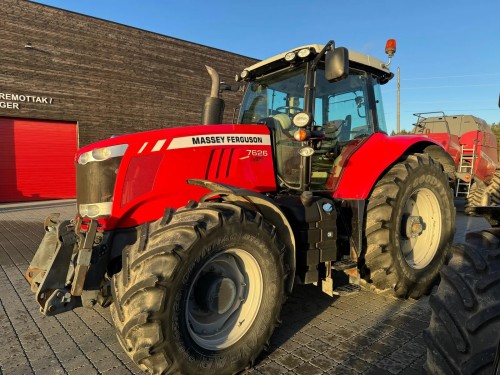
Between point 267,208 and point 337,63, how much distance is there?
130 cm

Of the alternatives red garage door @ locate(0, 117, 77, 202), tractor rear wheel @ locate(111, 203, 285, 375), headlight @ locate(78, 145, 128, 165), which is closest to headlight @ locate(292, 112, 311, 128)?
tractor rear wheel @ locate(111, 203, 285, 375)

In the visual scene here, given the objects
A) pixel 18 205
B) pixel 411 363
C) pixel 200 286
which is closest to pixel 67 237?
pixel 200 286

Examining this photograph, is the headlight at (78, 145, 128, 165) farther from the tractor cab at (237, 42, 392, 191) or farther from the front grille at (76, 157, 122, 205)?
the tractor cab at (237, 42, 392, 191)

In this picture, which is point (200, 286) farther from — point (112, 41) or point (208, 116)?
point (112, 41)

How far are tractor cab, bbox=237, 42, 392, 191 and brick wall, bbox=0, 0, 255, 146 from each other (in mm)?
11858

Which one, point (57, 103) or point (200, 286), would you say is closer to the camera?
point (200, 286)

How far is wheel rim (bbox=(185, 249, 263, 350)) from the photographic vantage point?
247 cm


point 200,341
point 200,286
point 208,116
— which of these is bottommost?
point 200,341

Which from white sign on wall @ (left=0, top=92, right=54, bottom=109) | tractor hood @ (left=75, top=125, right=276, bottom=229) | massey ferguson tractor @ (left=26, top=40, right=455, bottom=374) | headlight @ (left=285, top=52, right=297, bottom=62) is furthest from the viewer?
white sign on wall @ (left=0, top=92, right=54, bottom=109)

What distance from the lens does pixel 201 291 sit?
248cm

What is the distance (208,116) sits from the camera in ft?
13.1

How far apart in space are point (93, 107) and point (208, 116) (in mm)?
11937

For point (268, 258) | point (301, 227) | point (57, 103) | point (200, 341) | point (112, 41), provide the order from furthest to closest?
1. point (112, 41)
2. point (57, 103)
3. point (301, 227)
4. point (268, 258)
5. point (200, 341)

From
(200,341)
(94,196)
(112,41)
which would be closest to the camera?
(200,341)
